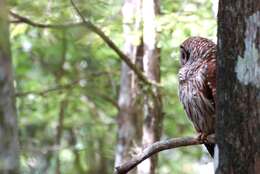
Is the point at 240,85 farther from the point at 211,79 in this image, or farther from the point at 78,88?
the point at 78,88

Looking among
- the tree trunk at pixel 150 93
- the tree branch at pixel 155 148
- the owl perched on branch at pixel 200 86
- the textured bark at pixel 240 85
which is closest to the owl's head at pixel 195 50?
the owl perched on branch at pixel 200 86

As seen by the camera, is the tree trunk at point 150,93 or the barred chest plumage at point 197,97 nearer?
the barred chest plumage at point 197,97

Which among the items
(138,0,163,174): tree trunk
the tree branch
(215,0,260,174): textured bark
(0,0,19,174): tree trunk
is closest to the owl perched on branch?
the tree branch

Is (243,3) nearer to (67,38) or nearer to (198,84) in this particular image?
(198,84)

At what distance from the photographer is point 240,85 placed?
3098mm

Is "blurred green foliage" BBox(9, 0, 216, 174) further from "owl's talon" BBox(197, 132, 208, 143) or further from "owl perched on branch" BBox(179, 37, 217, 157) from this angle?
"owl's talon" BBox(197, 132, 208, 143)

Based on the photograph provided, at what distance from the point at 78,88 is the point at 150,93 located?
2.32m

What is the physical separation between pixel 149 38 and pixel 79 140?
5.39 m

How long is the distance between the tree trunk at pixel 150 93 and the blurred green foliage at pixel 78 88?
0.22 m

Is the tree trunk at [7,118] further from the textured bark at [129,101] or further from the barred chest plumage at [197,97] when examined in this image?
the textured bark at [129,101]

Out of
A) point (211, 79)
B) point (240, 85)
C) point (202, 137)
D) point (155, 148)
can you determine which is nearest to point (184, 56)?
point (211, 79)

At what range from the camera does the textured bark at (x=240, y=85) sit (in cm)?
307

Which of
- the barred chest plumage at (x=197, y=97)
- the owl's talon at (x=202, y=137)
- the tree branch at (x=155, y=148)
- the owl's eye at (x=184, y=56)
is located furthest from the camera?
the owl's eye at (x=184, y=56)

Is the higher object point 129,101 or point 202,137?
point 202,137
